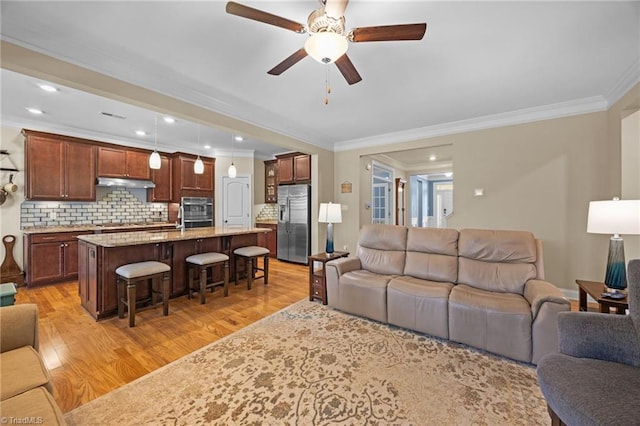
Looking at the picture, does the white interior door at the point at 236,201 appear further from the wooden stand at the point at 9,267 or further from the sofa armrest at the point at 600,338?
the sofa armrest at the point at 600,338

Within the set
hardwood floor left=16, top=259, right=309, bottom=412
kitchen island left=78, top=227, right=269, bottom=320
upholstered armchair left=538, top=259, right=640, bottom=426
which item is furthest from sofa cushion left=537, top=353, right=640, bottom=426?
kitchen island left=78, top=227, right=269, bottom=320

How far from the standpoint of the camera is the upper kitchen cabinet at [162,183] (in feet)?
18.6

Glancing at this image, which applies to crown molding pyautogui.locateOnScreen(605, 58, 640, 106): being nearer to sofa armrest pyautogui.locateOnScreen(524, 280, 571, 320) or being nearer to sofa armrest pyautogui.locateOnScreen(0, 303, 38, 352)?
sofa armrest pyautogui.locateOnScreen(524, 280, 571, 320)

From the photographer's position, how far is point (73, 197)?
4.54 m

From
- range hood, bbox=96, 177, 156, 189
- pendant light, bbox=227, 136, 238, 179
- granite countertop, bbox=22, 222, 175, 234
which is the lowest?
A: granite countertop, bbox=22, 222, 175, 234

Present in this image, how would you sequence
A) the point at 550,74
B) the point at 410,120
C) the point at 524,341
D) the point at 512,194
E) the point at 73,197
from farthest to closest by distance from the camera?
the point at 73,197, the point at 410,120, the point at 512,194, the point at 550,74, the point at 524,341

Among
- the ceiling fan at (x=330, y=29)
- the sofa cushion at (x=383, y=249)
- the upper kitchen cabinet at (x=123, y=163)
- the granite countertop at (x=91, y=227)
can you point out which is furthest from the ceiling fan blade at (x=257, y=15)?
the upper kitchen cabinet at (x=123, y=163)

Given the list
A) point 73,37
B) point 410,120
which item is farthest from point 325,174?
point 73,37

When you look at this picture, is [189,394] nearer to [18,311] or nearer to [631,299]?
[18,311]

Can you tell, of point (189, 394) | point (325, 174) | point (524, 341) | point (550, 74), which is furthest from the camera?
point (325, 174)

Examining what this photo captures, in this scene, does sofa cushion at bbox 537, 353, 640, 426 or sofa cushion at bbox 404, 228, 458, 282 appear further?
sofa cushion at bbox 404, 228, 458, 282

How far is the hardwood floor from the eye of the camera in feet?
6.43

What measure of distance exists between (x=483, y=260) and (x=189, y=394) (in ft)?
9.47

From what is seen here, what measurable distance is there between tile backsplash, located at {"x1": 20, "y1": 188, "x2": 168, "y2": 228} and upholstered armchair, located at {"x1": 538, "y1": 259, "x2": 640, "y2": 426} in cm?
665
